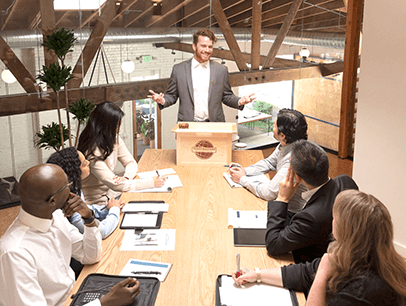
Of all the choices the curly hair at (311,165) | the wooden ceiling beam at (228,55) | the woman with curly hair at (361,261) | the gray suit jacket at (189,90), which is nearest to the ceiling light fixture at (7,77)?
the gray suit jacket at (189,90)

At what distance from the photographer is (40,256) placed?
6.92ft

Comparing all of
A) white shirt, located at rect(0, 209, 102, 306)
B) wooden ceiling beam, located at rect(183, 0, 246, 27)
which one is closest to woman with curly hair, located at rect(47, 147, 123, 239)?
white shirt, located at rect(0, 209, 102, 306)

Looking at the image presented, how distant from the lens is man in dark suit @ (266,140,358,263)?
7.98 feet

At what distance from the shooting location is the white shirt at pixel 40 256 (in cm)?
195

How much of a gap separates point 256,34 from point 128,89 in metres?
2.24

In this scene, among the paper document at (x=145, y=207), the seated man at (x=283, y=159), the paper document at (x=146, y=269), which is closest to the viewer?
the paper document at (x=146, y=269)

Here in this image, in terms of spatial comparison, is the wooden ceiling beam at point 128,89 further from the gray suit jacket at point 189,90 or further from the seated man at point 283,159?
the seated man at point 283,159

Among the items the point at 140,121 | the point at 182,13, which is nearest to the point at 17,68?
the point at 140,121

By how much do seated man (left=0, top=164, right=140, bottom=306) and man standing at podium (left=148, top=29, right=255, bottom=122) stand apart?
255 cm

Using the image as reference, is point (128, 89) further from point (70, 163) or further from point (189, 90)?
point (70, 163)

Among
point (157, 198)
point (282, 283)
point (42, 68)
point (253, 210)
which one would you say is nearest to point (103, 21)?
point (42, 68)

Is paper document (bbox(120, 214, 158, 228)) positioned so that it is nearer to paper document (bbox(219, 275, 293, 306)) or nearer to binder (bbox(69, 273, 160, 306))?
binder (bbox(69, 273, 160, 306))

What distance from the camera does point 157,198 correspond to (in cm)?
338

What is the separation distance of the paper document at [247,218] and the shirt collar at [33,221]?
3.98ft
